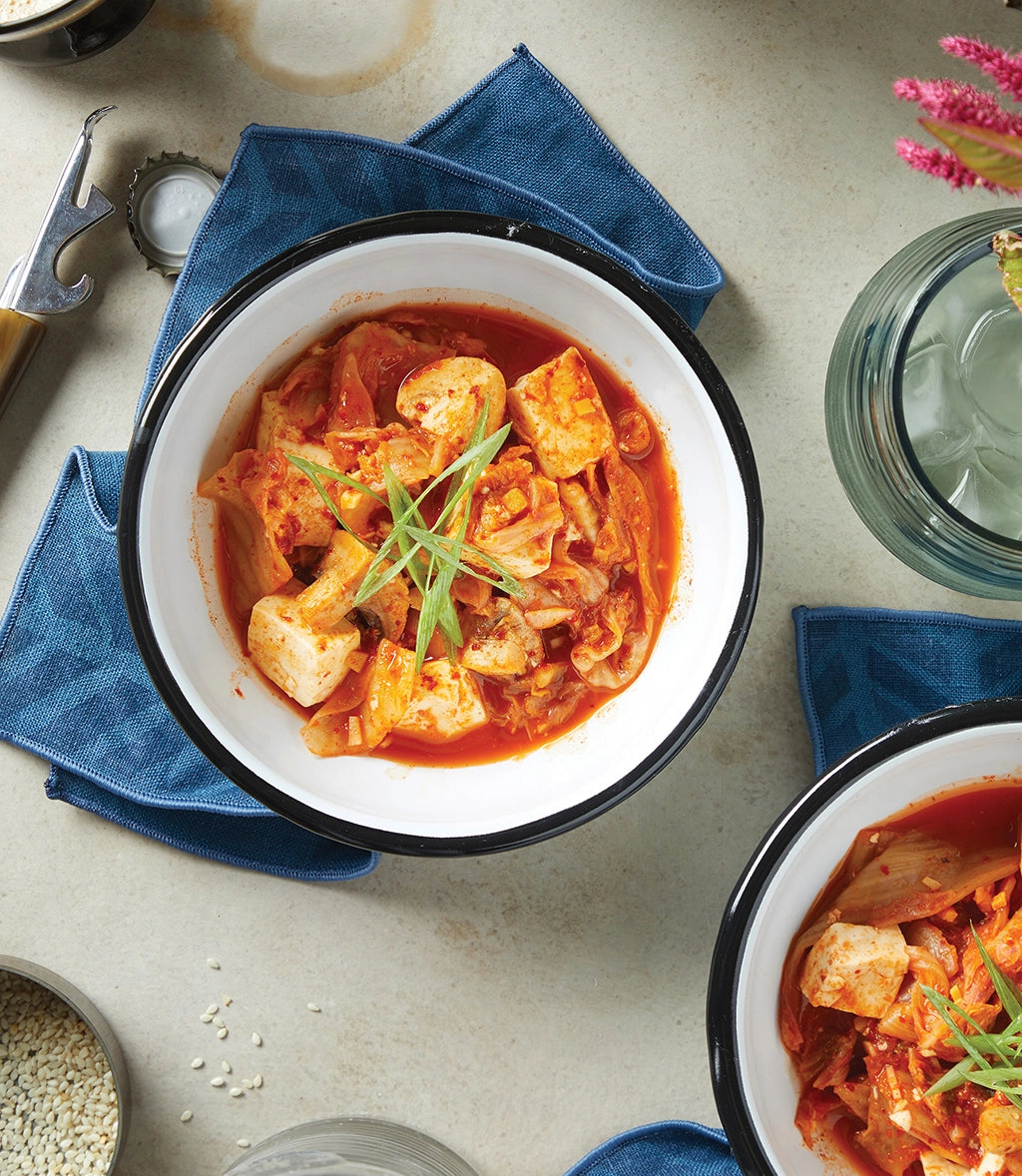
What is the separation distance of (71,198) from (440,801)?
182cm

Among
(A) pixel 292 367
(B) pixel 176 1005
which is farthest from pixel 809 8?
(B) pixel 176 1005

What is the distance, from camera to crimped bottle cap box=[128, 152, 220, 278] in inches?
110

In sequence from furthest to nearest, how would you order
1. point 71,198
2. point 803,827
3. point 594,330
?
1. point 71,198
2. point 594,330
3. point 803,827

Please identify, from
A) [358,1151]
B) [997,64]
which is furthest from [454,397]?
[358,1151]

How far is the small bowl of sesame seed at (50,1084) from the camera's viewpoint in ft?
9.38

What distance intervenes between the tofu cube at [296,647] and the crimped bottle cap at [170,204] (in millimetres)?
1054

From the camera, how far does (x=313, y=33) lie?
9.23ft

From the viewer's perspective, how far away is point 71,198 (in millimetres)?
2750

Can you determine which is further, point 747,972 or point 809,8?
point 809,8

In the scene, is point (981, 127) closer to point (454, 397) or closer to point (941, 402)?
point (941, 402)

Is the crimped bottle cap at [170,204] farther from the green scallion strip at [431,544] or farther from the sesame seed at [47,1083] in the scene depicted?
the sesame seed at [47,1083]

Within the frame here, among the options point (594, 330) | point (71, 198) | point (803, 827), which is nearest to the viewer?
point (803, 827)

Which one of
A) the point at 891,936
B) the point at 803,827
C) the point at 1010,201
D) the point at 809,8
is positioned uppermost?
the point at 809,8

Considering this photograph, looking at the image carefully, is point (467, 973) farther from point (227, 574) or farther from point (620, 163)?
point (620, 163)
